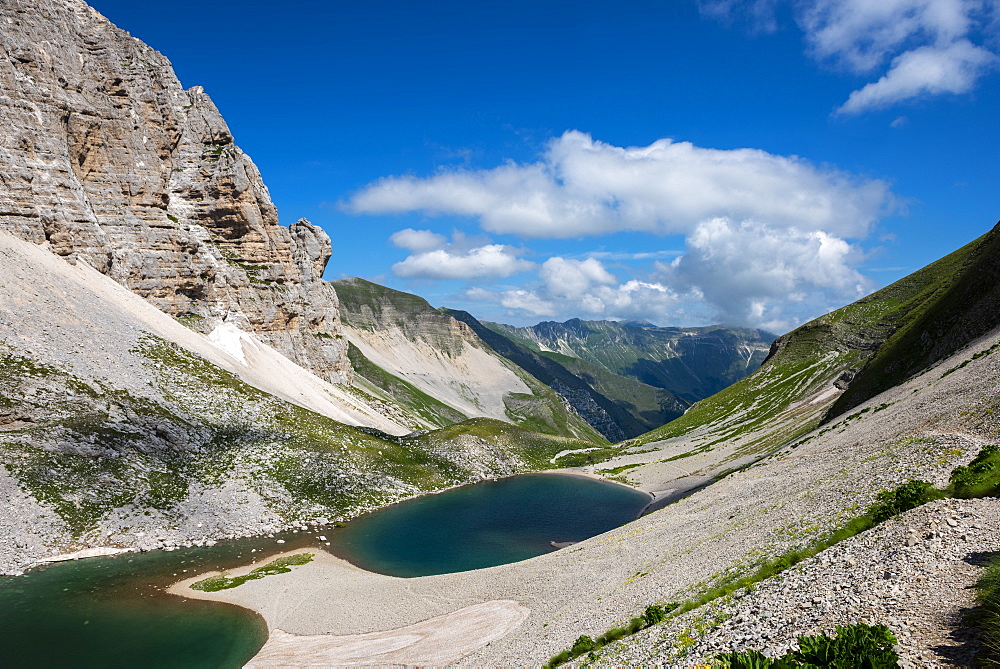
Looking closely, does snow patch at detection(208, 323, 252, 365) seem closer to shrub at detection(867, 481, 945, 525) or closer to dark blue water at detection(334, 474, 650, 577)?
dark blue water at detection(334, 474, 650, 577)

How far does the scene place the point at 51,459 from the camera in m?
52.6

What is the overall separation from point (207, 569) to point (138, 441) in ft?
69.9

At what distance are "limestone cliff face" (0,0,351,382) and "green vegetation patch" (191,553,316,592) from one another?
76823mm

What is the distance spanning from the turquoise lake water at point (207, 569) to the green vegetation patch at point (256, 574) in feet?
9.11

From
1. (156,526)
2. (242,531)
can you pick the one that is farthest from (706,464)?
(156,526)

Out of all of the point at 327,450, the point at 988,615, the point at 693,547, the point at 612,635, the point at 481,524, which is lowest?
the point at 481,524

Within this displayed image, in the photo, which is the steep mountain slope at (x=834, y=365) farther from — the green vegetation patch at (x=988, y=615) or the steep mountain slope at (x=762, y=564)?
the green vegetation patch at (x=988, y=615)

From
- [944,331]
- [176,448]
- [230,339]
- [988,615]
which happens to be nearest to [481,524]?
[176,448]

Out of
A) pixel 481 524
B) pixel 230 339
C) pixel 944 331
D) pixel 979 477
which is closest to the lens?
pixel 979 477

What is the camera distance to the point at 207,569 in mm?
49344

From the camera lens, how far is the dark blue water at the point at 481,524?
57.5 meters

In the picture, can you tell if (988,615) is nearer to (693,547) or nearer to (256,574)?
(693,547)

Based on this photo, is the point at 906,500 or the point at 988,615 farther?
the point at 906,500

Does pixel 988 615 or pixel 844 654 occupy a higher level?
pixel 988 615
